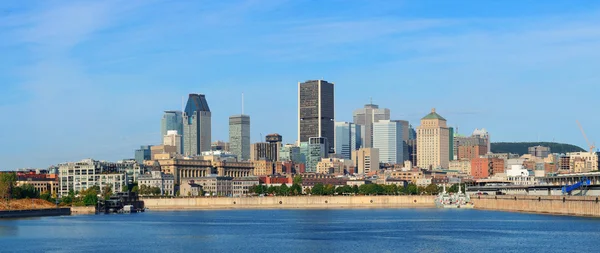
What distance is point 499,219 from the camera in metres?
159

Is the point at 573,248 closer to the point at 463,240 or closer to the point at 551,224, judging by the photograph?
the point at 463,240

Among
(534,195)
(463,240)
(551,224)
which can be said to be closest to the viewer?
(463,240)

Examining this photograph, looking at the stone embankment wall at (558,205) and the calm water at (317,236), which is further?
the stone embankment wall at (558,205)

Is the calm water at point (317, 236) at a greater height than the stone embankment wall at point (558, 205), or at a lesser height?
lesser

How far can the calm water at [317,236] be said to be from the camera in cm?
10600

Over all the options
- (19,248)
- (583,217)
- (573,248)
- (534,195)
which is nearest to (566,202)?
(583,217)

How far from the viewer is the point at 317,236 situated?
124000 millimetres

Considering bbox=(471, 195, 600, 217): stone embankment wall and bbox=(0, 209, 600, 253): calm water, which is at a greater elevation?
bbox=(471, 195, 600, 217): stone embankment wall

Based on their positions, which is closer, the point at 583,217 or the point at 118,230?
Result: the point at 118,230

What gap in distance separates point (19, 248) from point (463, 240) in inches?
1863

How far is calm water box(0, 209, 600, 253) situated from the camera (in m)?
106

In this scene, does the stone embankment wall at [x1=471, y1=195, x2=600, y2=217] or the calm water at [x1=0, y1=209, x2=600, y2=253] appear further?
the stone embankment wall at [x1=471, y1=195, x2=600, y2=217]

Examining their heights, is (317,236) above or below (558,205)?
below

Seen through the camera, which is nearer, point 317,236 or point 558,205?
point 317,236
